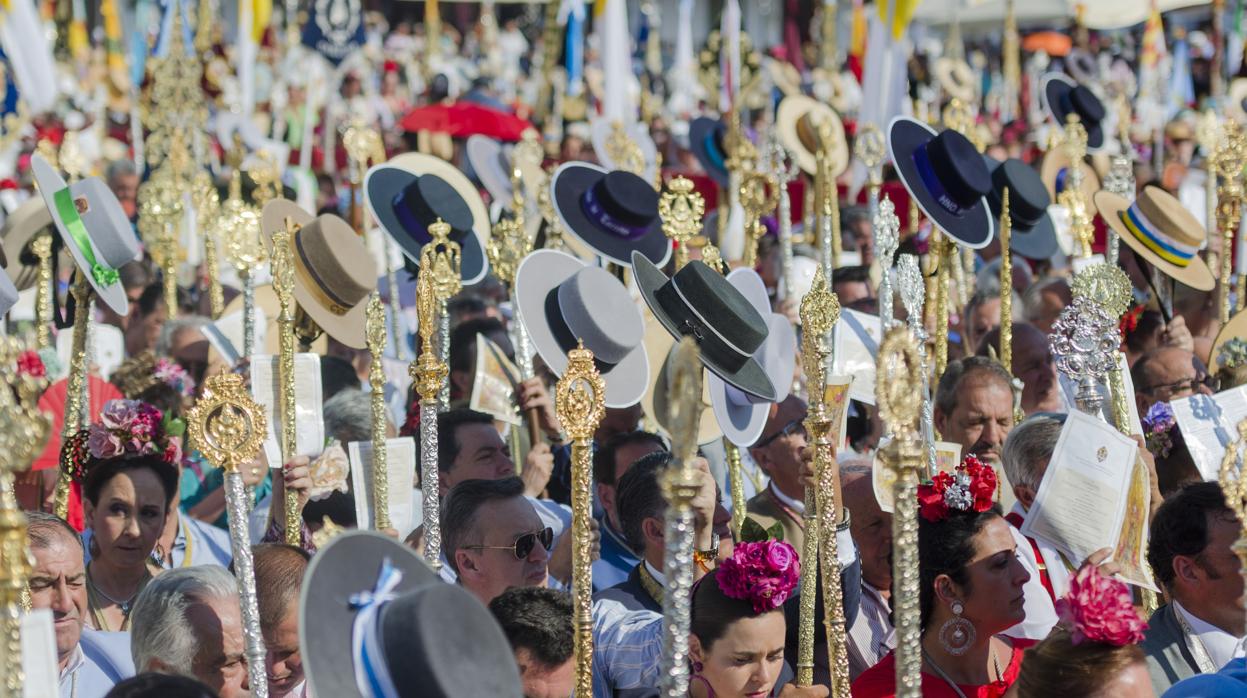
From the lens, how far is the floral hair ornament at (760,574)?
374 centimetres

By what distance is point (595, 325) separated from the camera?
5.26 m

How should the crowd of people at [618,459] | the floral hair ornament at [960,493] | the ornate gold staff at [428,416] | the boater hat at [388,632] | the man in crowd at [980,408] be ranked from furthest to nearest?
the man in crowd at [980,408]
the ornate gold staff at [428,416]
the floral hair ornament at [960,493]
the crowd of people at [618,459]
the boater hat at [388,632]

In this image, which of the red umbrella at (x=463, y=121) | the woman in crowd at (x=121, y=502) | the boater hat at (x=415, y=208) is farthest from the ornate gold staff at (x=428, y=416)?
the red umbrella at (x=463, y=121)

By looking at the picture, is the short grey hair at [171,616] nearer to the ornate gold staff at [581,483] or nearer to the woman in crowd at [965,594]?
the ornate gold staff at [581,483]

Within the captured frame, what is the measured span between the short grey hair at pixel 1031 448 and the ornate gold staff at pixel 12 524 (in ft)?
10.0

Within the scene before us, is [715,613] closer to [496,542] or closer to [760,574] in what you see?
[760,574]

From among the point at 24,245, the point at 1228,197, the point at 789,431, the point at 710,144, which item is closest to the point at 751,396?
the point at 789,431

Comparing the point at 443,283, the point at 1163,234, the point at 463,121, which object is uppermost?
the point at 463,121

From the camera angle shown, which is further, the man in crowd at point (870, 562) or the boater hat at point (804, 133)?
the boater hat at point (804, 133)

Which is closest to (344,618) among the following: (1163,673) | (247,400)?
(247,400)

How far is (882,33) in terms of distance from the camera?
12141mm

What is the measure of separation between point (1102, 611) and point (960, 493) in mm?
958

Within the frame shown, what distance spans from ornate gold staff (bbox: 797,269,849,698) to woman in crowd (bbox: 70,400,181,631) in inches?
83.5

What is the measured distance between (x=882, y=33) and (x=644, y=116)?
240 inches
